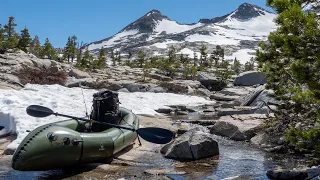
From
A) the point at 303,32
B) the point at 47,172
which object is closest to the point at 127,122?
the point at 47,172

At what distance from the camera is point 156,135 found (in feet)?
31.4

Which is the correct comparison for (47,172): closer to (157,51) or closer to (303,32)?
(303,32)

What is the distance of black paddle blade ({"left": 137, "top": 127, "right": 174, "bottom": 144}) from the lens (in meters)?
9.52

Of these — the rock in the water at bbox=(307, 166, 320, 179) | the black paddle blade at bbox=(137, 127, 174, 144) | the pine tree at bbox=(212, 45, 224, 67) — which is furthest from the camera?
the pine tree at bbox=(212, 45, 224, 67)

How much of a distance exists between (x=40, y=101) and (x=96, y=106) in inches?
308

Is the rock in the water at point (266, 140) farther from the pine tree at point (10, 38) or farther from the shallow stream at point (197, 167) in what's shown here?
the pine tree at point (10, 38)

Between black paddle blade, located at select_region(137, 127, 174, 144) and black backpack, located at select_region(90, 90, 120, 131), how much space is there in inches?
76.3

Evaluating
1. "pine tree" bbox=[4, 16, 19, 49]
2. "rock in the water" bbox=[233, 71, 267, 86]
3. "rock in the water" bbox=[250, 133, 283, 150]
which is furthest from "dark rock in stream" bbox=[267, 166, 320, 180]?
"pine tree" bbox=[4, 16, 19, 49]

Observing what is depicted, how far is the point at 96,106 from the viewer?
11148mm

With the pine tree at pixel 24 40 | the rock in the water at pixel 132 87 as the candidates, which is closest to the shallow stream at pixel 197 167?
the rock in the water at pixel 132 87

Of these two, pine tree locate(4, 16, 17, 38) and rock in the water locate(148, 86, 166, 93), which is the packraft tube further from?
pine tree locate(4, 16, 17, 38)

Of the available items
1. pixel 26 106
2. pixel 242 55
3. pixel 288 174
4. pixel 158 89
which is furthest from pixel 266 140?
pixel 242 55

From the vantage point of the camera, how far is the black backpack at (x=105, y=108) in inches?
439

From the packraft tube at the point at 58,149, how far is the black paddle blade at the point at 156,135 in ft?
3.05
